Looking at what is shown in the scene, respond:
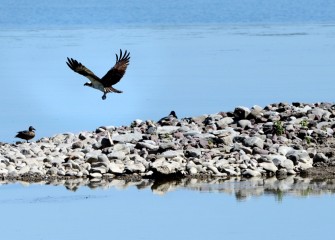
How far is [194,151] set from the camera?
19734 mm

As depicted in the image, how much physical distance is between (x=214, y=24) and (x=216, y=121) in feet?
128

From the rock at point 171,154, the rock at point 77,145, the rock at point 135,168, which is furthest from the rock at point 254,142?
the rock at point 77,145

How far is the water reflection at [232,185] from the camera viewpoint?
1792 cm

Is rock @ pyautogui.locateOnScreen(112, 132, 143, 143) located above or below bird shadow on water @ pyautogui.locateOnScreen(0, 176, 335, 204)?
above

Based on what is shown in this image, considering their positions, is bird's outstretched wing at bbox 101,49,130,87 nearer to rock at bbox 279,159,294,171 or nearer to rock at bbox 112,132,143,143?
rock at bbox 112,132,143,143

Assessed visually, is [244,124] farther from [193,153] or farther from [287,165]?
[287,165]

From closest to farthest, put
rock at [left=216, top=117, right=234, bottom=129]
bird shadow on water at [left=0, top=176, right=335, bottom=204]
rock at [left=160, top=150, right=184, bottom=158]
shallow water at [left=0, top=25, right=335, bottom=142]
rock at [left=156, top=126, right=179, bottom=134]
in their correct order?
1. bird shadow on water at [left=0, top=176, right=335, bottom=204]
2. rock at [left=160, top=150, right=184, bottom=158]
3. rock at [left=156, top=126, right=179, bottom=134]
4. rock at [left=216, top=117, right=234, bottom=129]
5. shallow water at [left=0, top=25, right=335, bottom=142]

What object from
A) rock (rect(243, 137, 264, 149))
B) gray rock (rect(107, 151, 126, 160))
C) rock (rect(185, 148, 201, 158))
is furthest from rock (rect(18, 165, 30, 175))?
rock (rect(243, 137, 264, 149))

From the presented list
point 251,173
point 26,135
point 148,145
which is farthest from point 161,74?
point 251,173

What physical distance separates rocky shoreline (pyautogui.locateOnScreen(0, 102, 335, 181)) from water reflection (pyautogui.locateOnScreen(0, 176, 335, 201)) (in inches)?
8.9

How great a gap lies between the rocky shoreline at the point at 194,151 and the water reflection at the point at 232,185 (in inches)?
8.9

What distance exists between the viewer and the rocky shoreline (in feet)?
63.2

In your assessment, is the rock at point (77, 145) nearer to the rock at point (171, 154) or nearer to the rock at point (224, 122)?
the rock at point (171, 154)

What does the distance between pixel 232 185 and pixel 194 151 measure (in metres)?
1.44
